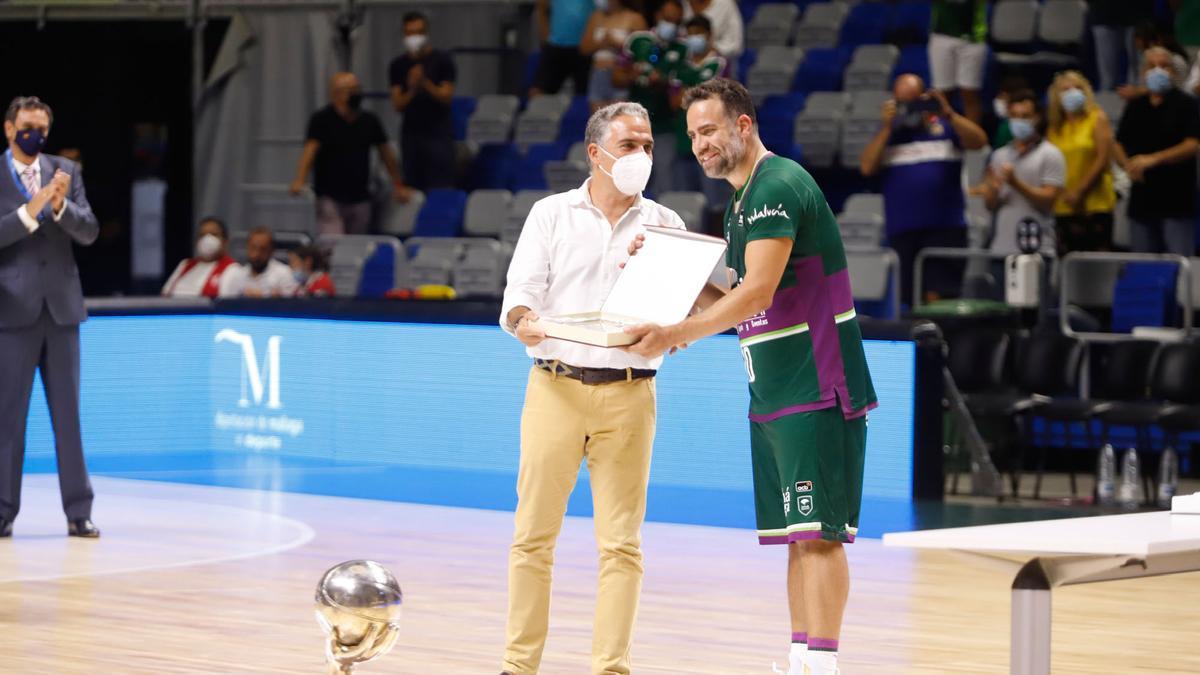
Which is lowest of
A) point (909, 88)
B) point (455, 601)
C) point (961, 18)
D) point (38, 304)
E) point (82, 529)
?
point (82, 529)

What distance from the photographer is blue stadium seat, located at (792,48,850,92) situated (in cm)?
1728

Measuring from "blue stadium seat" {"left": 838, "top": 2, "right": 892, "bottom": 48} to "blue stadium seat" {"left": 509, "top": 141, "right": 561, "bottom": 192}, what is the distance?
2587 mm

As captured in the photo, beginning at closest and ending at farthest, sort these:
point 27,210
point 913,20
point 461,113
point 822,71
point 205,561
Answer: point 205,561 < point 27,210 < point 822,71 < point 913,20 < point 461,113

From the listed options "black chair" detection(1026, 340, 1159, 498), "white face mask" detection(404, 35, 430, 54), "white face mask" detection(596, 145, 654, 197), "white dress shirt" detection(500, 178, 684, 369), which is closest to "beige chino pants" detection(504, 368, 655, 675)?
"white dress shirt" detection(500, 178, 684, 369)

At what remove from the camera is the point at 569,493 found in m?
6.79

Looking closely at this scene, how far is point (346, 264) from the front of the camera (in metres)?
16.9

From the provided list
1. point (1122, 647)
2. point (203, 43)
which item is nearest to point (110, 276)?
point (203, 43)

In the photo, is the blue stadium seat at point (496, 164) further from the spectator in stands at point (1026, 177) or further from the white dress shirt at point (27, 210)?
the white dress shirt at point (27, 210)

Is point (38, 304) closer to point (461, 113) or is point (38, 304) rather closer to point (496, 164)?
point (496, 164)

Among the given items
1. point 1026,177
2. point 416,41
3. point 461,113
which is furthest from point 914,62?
point 461,113

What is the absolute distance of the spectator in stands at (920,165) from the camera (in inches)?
567

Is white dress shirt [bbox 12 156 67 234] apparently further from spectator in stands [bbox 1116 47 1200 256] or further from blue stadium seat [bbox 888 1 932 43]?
blue stadium seat [bbox 888 1 932 43]

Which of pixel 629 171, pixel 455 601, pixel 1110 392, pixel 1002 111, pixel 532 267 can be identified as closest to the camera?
pixel 629 171

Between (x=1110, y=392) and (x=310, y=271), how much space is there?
6.36 metres
